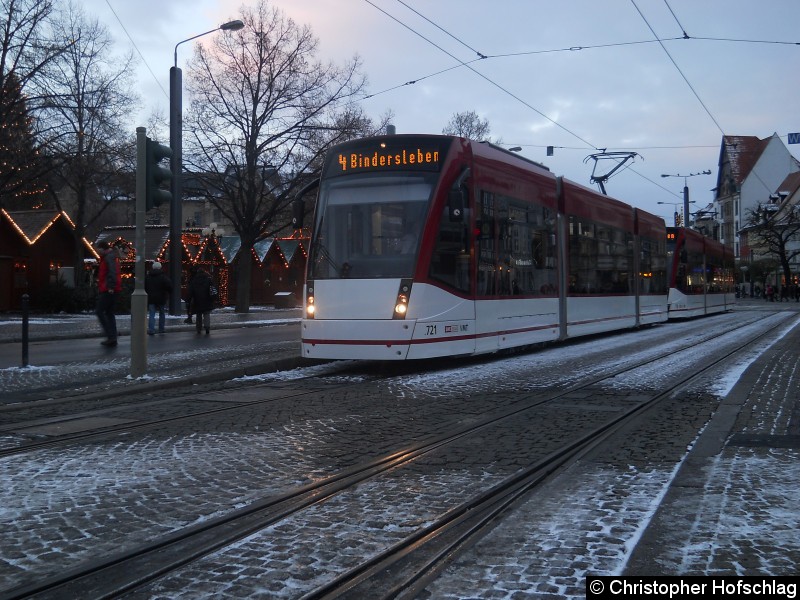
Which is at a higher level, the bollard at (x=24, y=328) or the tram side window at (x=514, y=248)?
the tram side window at (x=514, y=248)

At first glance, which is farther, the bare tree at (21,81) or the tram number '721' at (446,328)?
Result: the bare tree at (21,81)

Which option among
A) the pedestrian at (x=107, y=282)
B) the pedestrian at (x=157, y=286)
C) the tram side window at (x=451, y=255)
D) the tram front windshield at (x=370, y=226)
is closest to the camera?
the tram front windshield at (x=370, y=226)

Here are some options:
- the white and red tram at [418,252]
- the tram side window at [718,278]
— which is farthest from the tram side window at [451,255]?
the tram side window at [718,278]

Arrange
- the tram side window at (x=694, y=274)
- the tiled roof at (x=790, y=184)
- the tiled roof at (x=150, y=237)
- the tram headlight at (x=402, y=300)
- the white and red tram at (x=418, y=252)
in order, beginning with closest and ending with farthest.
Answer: the tram headlight at (x=402, y=300) → the white and red tram at (x=418, y=252) → the tram side window at (x=694, y=274) → the tiled roof at (x=150, y=237) → the tiled roof at (x=790, y=184)

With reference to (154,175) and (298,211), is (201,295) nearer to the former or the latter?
(298,211)

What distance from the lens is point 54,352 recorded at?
15125 mm

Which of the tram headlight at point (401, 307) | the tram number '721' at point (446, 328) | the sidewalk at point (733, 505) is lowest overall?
the sidewalk at point (733, 505)

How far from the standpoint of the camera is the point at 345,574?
12.2 ft

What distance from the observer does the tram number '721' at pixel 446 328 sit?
461 inches

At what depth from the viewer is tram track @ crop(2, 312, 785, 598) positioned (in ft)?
11.8

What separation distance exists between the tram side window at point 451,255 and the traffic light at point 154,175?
383 cm

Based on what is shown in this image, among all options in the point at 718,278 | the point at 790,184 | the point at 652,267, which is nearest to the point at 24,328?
the point at 652,267

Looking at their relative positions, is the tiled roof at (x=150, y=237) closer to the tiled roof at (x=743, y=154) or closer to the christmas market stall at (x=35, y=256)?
the christmas market stall at (x=35, y=256)

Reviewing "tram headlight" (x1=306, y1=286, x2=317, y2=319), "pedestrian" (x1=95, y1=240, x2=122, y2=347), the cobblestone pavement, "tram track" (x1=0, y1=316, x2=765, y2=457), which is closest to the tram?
the cobblestone pavement
